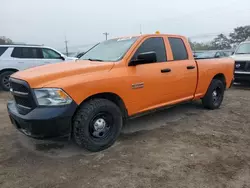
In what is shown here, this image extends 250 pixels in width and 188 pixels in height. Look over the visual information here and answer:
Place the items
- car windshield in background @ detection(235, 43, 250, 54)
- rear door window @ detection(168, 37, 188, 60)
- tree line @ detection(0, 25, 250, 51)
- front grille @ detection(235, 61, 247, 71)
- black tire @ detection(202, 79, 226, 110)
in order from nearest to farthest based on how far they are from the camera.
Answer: rear door window @ detection(168, 37, 188, 60) → black tire @ detection(202, 79, 226, 110) → front grille @ detection(235, 61, 247, 71) → car windshield in background @ detection(235, 43, 250, 54) → tree line @ detection(0, 25, 250, 51)

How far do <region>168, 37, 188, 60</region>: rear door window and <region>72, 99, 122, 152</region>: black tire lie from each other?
1841 millimetres

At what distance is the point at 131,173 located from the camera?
3100 mm

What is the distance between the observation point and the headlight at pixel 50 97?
324cm

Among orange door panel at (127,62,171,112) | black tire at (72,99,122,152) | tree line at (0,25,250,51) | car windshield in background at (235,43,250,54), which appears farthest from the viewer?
tree line at (0,25,250,51)

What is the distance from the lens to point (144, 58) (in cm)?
393

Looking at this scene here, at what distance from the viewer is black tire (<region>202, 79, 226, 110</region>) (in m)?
5.80

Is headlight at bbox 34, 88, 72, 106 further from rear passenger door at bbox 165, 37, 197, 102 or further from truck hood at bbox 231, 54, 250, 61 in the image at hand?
truck hood at bbox 231, 54, 250, 61

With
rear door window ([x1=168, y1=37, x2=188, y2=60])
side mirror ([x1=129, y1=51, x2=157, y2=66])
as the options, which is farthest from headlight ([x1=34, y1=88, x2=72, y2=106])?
rear door window ([x1=168, y1=37, x2=188, y2=60])

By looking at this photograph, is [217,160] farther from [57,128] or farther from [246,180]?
[57,128]

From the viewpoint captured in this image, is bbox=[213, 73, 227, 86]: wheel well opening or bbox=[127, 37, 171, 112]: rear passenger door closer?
bbox=[127, 37, 171, 112]: rear passenger door

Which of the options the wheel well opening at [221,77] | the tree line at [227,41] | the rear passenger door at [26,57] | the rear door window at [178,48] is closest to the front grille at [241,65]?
the wheel well opening at [221,77]

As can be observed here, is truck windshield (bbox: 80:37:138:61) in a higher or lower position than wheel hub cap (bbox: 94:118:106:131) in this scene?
higher

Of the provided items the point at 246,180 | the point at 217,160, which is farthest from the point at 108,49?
the point at 246,180

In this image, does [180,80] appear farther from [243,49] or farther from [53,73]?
[243,49]
